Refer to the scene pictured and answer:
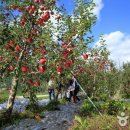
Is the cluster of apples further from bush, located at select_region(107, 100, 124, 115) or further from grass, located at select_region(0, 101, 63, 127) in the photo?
bush, located at select_region(107, 100, 124, 115)

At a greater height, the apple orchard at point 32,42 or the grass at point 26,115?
the apple orchard at point 32,42

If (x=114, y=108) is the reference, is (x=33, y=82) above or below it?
above

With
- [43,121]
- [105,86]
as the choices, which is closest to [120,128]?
[43,121]

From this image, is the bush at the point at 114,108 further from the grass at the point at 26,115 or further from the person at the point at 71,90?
the person at the point at 71,90

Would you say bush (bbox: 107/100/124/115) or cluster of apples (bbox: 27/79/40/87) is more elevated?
cluster of apples (bbox: 27/79/40/87)

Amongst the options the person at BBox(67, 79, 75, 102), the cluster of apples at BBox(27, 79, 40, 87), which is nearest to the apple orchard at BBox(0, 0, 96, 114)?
the cluster of apples at BBox(27, 79, 40, 87)

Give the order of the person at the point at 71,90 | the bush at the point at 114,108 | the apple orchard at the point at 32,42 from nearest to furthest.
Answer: the apple orchard at the point at 32,42
the bush at the point at 114,108
the person at the point at 71,90

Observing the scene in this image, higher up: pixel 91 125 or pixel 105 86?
pixel 105 86

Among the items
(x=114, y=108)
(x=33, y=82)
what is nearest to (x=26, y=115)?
(x=33, y=82)

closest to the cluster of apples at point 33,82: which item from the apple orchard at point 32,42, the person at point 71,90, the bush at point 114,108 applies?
the apple orchard at point 32,42

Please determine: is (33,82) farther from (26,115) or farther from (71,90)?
(71,90)

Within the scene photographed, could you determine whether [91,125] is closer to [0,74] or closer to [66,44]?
[66,44]

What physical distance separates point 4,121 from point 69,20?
5.15m

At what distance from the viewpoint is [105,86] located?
30938 millimetres
